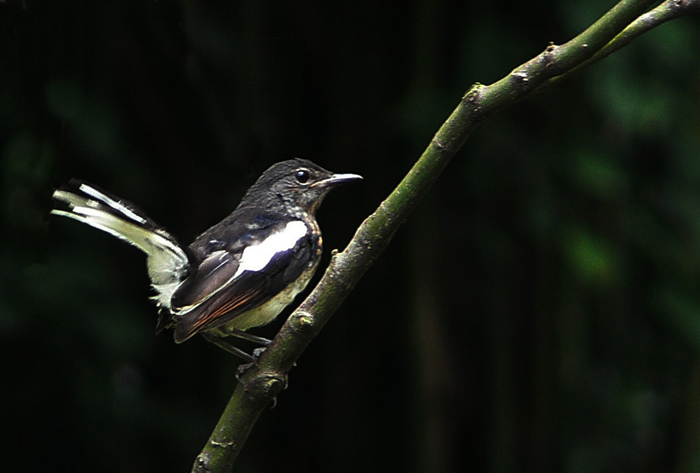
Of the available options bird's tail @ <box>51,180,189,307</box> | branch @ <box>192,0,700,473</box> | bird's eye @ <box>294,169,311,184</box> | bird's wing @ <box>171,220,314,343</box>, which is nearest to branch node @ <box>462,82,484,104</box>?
branch @ <box>192,0,700,473</box>

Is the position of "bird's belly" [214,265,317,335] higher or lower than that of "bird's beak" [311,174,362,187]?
lower

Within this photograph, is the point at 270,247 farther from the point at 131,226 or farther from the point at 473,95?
the point at 473,95

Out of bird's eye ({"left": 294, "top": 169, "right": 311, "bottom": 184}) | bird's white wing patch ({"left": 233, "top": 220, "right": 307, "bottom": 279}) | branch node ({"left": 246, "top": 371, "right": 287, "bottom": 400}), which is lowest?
branch node ({"left": 246, "top": 371, "right": 287, "bottom": 400})

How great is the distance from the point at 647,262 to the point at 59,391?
2.40 metres

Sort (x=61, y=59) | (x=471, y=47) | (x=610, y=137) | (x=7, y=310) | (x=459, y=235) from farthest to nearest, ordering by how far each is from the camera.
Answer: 1. (x=459, y=235)
2. (x=610, y=137)
3. (x=471, y=47)
4. (x=7, y=310)
5. (x=61, y=59)

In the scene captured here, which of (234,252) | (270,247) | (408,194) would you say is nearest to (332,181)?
(270,247)

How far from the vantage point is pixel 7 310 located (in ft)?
9.15

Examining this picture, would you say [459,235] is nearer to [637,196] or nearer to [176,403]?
[637,196]

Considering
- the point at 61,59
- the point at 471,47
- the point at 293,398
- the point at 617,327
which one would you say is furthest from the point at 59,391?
the point at 617,327

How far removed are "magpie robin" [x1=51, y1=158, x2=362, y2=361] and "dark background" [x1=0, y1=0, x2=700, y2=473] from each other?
0.58ft

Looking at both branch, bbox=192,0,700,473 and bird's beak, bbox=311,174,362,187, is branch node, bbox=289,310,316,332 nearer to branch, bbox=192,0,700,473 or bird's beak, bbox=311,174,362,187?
branch, bbox=192,0,700,473

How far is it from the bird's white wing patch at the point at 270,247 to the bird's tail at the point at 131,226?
0.19 meters

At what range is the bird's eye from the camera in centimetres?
295

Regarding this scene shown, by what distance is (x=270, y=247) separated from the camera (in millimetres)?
2598
